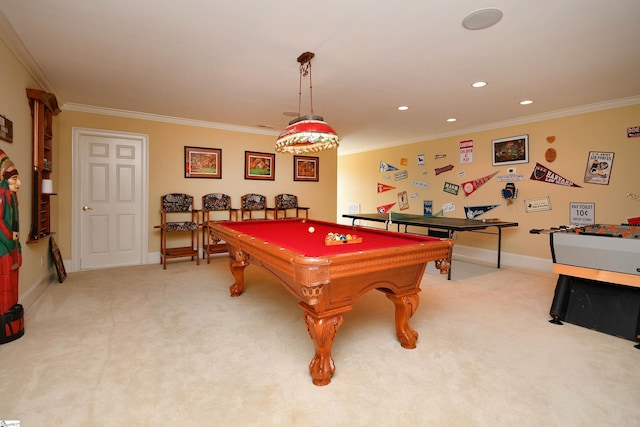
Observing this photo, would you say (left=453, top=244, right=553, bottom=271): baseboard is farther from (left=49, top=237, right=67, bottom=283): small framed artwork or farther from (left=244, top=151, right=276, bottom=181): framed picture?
(left=49, top=237, right=67, bottom=283): small framed artwork

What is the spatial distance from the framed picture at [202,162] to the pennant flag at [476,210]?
465cm

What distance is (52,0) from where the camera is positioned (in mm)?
2053

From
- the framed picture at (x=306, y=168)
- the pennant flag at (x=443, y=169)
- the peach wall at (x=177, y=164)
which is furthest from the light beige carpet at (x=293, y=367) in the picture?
the framed picture at (x=306, y=168)

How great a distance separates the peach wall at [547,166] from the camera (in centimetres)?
404

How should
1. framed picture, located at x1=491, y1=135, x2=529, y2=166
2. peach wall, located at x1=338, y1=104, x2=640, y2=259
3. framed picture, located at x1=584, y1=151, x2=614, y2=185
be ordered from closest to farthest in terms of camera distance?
peach wall, located at x1=338, y1=104, x2=640, y2=259 → framed picture, located at x1=584, y1=151, x2=614, y2=185 → framed picture, located at x1=491, y1=135, x2=529, y2=166

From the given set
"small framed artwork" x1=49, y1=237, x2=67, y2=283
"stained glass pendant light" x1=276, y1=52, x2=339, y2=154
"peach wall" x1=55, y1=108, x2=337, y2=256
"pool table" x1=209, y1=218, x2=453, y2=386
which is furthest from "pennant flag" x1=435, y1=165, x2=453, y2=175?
"small framed artwork" x1=49, y1=237, x2=67, y2=283

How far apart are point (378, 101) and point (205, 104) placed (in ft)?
7.92

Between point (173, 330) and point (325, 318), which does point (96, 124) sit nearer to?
point (173, 330)

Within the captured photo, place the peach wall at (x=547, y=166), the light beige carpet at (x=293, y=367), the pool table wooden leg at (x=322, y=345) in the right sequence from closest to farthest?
the light beige carpet at (x=293, y=367) → the pool table wooden leg at (x=322, y=345) → the peach wall at (x=547, y=166)

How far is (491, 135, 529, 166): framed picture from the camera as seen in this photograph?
4934 mm

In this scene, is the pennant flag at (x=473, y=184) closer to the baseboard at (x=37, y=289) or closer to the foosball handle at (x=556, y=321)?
the foosball handle at (x=556, y=321)

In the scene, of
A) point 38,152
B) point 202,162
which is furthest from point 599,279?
point 38,152

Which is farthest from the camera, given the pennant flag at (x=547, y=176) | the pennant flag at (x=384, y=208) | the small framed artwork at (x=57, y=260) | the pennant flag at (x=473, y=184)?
the pennant flag at (x=384, y=208)

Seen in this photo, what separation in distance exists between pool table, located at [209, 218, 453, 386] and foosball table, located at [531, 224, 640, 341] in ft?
4.54
